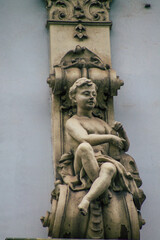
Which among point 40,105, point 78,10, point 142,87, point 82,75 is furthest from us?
point 78,10

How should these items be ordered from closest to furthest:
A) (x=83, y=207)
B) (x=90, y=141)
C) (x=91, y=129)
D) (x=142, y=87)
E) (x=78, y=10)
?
1. (x=83, y=207)
2. (x=90, y=141)
3. (x=91, y=129)
4. (x=142, y=87)
5. (x=78, y=10)

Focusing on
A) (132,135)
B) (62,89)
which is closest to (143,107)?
(132,135)

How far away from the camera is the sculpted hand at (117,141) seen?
5900mm

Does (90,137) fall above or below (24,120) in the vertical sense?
below

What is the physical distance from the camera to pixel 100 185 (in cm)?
565

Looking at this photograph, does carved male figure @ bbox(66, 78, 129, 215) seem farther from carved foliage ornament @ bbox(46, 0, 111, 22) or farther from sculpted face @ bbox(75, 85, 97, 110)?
carved foliage ornament @ bbox(46, 0, 111, 22)

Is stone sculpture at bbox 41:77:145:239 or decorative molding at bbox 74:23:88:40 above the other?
decorative molding at bbox 74:23:88:40

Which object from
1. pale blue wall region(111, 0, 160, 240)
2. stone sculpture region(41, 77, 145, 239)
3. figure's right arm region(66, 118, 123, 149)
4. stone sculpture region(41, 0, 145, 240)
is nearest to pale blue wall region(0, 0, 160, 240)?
pale blue wall region(111, 0, 160, 240)

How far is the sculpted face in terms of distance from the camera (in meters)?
6.07

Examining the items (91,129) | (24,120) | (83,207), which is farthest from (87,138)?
(24,120)

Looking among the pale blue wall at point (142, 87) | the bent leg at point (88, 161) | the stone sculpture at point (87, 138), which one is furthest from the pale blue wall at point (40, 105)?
the bent leg at point (88, 161)

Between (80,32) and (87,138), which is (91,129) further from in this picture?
(80,32)

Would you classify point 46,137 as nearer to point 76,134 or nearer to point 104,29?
point 76,134

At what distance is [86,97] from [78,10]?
100cm
